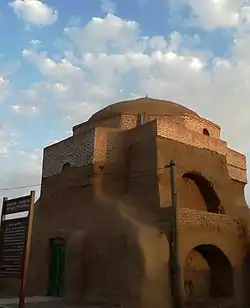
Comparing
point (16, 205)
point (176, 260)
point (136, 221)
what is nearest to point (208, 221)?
point (176, 260)

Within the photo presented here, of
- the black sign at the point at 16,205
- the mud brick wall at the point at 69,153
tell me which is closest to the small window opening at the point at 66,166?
the mud brick wall at the point at 69,153

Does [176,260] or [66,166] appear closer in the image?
[176,260]

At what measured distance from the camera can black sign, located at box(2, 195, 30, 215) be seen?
1116 cm

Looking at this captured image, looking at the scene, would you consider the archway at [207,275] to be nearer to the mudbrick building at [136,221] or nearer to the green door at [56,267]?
the mudbrick building at [136,221]

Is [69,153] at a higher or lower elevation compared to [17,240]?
higher

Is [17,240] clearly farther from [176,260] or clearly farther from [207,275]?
[207,275]

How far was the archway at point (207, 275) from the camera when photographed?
1824 cm

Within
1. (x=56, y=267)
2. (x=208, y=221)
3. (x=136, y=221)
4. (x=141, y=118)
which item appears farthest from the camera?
(x=141, y=118)

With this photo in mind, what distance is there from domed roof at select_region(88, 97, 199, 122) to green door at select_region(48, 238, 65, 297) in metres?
8.28

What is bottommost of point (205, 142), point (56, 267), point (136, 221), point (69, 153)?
point (56, 267)

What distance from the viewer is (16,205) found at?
11555mm

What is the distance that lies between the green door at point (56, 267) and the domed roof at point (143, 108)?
828 cm

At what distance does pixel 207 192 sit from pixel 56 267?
26.8 ft

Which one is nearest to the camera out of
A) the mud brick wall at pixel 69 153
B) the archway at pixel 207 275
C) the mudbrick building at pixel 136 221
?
the mudbrick building at pixel 136 221
